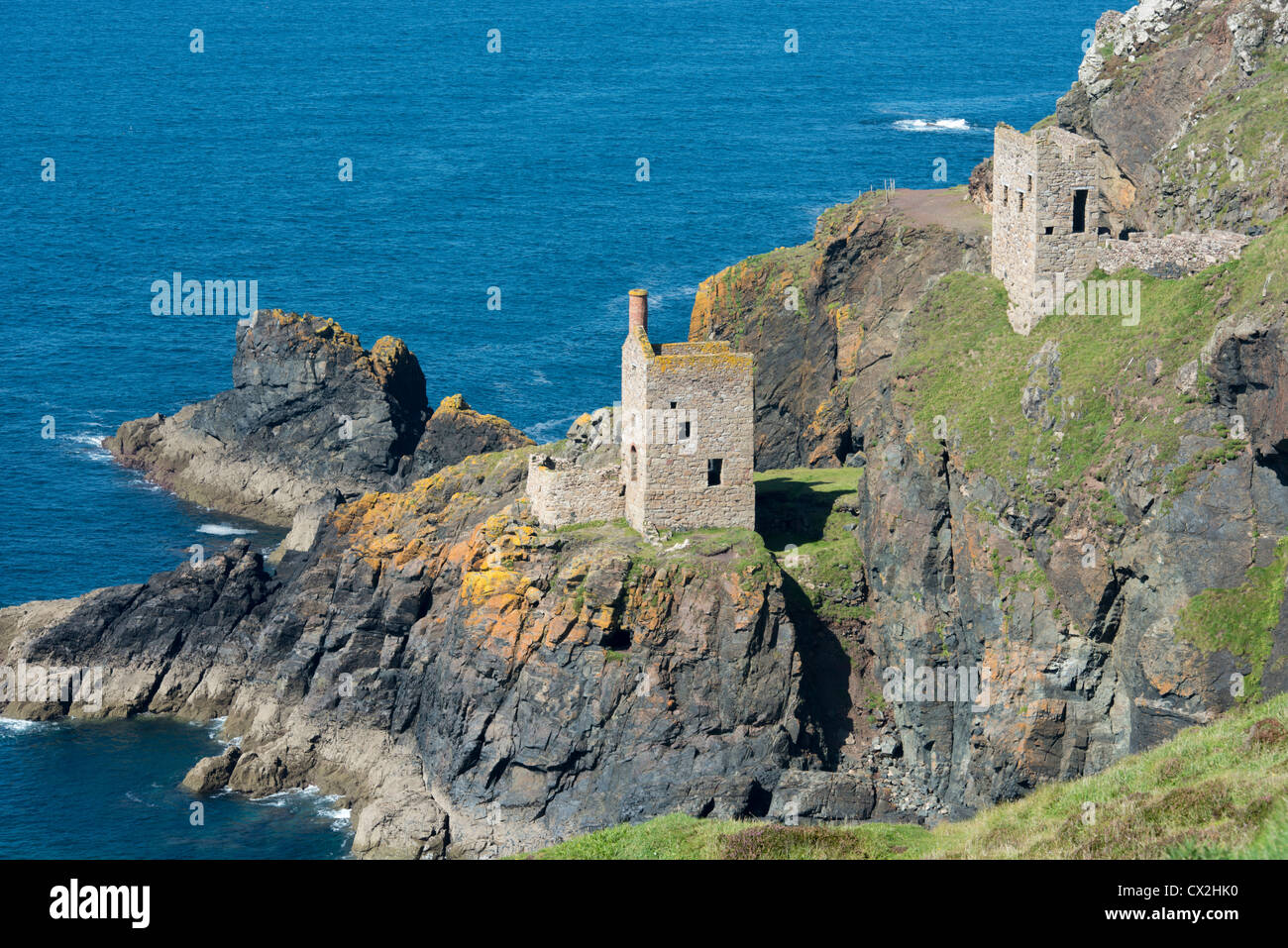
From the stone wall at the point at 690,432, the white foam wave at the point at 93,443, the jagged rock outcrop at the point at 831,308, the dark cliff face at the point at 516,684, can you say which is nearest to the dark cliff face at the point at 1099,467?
the jagged rock outcrop at the point at 831,308

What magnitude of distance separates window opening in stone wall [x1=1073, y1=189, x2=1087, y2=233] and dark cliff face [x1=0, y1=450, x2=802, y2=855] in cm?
2156

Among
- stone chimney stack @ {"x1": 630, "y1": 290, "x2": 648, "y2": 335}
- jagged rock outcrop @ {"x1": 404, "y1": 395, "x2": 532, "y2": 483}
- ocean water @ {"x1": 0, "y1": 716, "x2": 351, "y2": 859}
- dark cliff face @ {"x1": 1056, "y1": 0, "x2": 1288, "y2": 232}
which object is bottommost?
ocean water @ {"x1": 0, "y1": 716, "x2": 351, "y2": 859}

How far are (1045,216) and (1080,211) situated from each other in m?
2.40

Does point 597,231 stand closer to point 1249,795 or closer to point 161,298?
point 161,298

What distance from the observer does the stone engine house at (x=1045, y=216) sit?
8806 centimetres

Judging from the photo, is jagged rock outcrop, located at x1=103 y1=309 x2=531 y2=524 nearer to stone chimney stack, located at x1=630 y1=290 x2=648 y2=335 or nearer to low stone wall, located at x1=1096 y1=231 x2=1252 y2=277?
stone chimney stack, located at x1=630 y1=290 x2=648 y2=335

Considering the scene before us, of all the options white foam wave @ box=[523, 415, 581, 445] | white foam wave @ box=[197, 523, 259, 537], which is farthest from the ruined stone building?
white foam wave @ box=[523, 415, 581, 445]

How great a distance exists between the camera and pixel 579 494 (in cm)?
9006

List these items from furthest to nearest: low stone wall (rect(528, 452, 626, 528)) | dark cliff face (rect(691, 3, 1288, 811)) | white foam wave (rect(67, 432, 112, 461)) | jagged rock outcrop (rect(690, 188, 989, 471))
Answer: white foam wave (rect(67, 432, 112, 461)) < jagged rock outcrop (rect(690, 188, 989, 471)) < low stone wall (rect(528, 452, 626, 528)) < dark cliff face (rect(691, 3, 1288, 811))

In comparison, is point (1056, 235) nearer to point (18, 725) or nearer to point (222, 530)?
point (18, 725)

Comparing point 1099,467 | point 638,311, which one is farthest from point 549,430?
point 1099,467

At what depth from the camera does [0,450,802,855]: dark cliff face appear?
3354 inches

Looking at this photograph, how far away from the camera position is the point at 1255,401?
73562 mm
